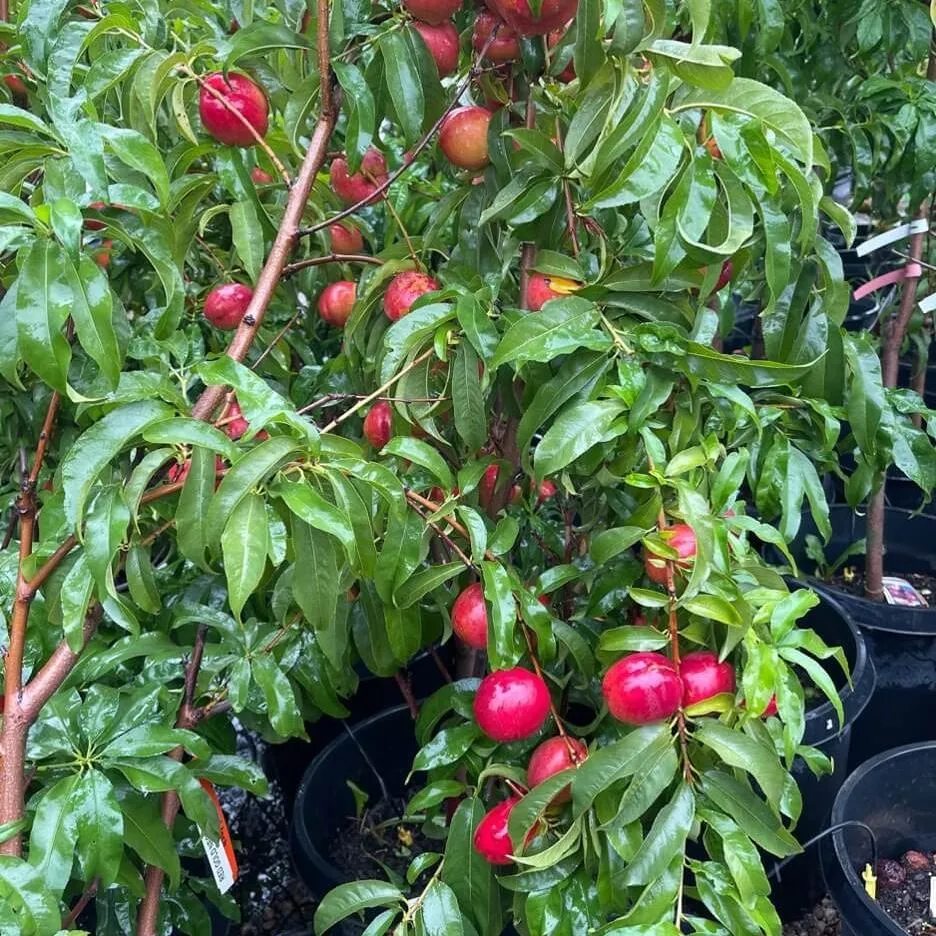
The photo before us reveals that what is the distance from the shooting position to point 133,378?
0.80 meters

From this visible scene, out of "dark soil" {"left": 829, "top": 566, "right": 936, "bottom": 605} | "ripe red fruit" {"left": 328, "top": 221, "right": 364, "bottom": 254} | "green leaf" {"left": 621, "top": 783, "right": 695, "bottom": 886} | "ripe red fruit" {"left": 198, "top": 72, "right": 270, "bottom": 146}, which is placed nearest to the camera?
"green leaf" {"left": 621, "top": 783, "right": 695, "bottom": 886}

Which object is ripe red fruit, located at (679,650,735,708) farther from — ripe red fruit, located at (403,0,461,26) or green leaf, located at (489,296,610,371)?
ripe red fruit, located at (403,0,461,26)

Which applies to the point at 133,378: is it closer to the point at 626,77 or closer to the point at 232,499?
the point at 232,499

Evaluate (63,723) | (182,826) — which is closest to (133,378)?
(63,723)

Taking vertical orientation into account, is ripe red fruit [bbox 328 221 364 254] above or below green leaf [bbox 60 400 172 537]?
below

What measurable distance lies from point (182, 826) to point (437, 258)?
890 millimetres

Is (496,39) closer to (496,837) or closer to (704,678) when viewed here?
(704,678)

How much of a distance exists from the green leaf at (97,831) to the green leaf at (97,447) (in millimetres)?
260

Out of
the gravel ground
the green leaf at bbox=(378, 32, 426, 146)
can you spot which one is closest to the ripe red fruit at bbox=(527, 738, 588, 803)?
the green leaf at bbox=(378, 32, 426, 146)

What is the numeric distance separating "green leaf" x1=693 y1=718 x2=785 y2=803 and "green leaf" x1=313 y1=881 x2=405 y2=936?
1.26 ft

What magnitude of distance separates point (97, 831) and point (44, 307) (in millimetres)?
460

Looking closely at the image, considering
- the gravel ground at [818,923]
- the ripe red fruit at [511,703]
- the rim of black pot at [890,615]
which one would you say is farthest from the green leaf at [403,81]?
the gravel ground at [818,923]

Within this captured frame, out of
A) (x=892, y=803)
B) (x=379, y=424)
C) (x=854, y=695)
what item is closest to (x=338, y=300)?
(x=379, y=424)

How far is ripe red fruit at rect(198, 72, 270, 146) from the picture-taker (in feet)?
3.45
